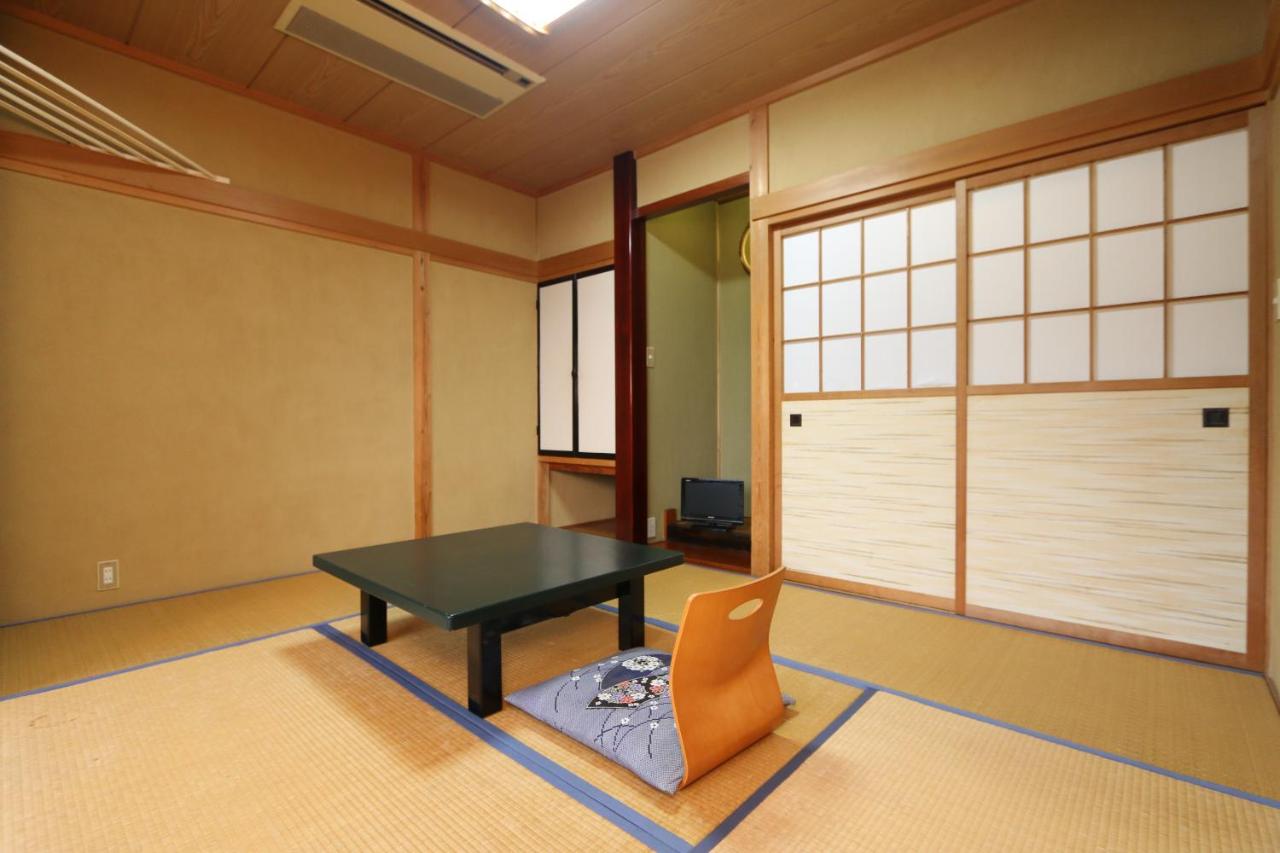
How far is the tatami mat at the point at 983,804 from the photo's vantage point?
1240 millimetres

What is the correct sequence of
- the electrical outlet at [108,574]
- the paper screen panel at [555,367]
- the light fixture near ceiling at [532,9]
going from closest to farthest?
the light fixture near ceiling at [532,9]
the electrical outlet at [108,574]
the paper screen panel at [555,367]

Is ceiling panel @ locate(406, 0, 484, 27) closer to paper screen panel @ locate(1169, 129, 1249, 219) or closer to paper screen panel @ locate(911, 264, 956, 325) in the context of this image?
paper screen panel @ locate(911, 264, 956, 325)

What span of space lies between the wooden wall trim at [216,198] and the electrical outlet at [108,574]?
5.73 feet

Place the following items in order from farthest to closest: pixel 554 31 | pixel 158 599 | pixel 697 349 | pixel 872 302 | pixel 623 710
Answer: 1. pixel 697 349
2. pixel 872 302
3. pixel 158 599
4. pixel 554 31
5. pixel 623 710

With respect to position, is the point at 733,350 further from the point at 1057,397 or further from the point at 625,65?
the point at 1057,397

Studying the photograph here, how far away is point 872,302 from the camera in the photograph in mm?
3047

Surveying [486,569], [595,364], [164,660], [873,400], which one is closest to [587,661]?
[486,569]

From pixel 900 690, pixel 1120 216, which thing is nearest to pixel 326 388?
pixel 900 690

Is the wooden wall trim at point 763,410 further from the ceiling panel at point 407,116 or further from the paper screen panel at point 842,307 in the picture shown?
the ceiling panel at point 407,116

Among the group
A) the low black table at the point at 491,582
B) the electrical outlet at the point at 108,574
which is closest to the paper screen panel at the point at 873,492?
the low black table at the point at 491,582

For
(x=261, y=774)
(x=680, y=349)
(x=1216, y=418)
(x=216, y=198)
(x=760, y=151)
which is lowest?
(x=261, y=774)

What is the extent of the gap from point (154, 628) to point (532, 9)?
3054 millimetres

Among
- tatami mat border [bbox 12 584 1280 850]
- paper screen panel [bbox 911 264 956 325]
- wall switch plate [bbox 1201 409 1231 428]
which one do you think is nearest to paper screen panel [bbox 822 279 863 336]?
paper screen panel [bbox 911 264 956 325]

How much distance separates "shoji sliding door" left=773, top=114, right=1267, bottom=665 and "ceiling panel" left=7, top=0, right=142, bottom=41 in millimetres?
3318
